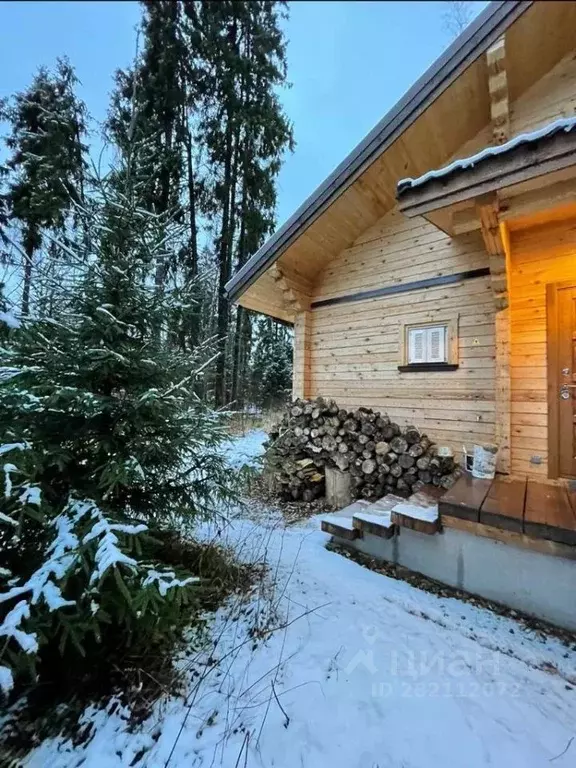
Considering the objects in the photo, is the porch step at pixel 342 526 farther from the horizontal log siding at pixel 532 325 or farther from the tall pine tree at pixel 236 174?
the tall pine tree at pixel 236 174

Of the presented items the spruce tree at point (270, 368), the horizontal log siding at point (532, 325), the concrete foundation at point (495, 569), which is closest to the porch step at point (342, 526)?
the concrete foundation at point (495, 569)

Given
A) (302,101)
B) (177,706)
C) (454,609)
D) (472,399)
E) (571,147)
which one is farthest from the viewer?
(472,399)

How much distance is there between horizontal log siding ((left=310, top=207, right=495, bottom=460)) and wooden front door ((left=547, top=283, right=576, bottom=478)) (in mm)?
539

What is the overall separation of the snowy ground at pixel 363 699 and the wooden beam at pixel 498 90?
459cm

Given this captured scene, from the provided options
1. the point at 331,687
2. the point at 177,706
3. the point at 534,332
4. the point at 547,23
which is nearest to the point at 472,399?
the point at 534,332

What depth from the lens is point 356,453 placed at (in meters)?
4.54

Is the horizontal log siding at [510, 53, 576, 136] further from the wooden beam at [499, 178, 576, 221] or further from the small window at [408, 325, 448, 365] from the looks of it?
the small window at [408, 325, 448, 365]

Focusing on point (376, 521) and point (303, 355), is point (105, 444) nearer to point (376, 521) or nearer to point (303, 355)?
point (376, 521)

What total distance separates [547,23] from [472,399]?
11.6 feet

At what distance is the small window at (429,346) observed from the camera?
418 cm

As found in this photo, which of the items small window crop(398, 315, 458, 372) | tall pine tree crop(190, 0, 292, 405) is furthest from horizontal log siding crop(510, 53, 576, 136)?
tall pine tree crop(190, 0, 292, 405)

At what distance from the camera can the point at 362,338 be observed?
5.04 meters

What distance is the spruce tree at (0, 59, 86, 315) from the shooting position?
21.6ft

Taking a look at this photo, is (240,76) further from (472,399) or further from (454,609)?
(454,609)
